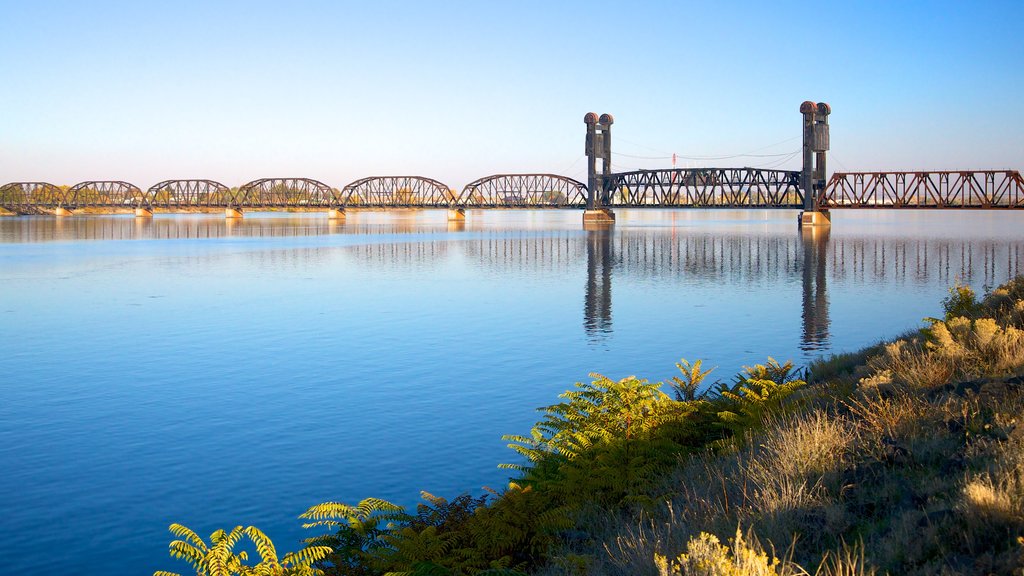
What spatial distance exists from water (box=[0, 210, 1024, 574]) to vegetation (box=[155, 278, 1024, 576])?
2872 mm

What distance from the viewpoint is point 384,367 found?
28.7m

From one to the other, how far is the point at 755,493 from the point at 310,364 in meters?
21.6

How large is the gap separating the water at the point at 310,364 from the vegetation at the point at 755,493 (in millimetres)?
2872

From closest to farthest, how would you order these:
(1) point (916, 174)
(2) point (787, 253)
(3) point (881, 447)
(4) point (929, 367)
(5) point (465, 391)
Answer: (3) point (881, 447), (4) point (929, 367), (5) point (465, 391), (2) point (787, 253), (1) point (916, 174)

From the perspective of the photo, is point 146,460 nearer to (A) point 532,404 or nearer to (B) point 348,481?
(B) point 348,481

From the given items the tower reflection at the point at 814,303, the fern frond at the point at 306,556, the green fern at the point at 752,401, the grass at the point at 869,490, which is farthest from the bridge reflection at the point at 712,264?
the fern frond at the point at 306,556

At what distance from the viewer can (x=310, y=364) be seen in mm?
29406

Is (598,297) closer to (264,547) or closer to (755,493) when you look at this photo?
(755,493)

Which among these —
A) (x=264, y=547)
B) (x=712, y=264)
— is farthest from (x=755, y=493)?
(x=712, y=264)

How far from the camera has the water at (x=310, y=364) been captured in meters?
15.9

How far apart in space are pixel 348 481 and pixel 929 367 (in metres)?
9.91

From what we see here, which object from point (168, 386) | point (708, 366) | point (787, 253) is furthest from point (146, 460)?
point (787, 253)

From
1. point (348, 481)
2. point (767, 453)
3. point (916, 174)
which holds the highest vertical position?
point (916, 174)

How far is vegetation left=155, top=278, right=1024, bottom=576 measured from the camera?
7793 millimetres
